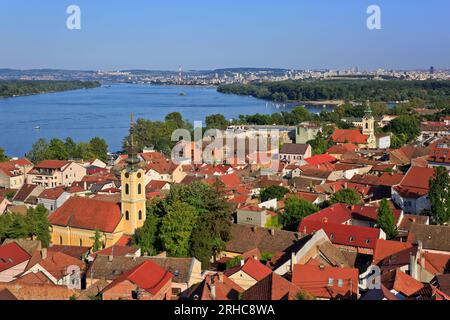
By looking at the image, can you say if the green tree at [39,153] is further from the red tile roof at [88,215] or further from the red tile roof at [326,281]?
the red tile roof at [326,281]

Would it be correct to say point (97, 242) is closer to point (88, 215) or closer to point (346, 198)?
point (88, 215)

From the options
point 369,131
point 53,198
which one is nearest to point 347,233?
point 53,198

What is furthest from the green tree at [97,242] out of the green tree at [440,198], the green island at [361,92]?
the green island at [361,92]

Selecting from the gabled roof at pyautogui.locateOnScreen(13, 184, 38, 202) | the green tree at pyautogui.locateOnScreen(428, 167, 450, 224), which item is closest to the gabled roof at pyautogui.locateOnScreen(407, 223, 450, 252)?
the green tree at pyautogui.locateOnScreen(428, 167, 450, 224)

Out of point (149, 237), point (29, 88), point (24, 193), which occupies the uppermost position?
point (29, 88)

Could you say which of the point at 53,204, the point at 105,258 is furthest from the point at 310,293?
the point at 53,204
